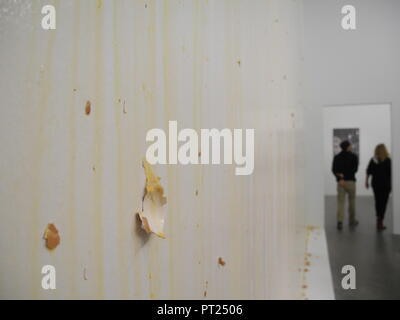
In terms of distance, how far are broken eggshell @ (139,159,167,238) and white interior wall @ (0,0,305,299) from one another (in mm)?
15

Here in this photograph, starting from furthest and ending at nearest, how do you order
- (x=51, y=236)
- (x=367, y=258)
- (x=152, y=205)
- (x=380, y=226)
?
(x=380, y=226) < (x=367, y=258) < (x=152, y=205) < (x=51, y=236)

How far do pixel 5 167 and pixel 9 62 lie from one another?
0.09 metres

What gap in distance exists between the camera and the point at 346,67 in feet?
16.6

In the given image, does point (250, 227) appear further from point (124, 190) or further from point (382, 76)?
point (382, 76)

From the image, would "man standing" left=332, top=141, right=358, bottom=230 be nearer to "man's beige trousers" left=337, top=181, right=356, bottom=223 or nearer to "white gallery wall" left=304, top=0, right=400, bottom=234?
"man's beige trousers" left=337, top=181, right=356, bottom=223

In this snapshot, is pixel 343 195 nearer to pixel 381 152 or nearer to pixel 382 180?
pixel 382 180

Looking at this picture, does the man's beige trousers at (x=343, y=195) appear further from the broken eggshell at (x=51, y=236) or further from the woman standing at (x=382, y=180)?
the broken eggshell at (x=51, y=236)

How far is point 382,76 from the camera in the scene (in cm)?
489

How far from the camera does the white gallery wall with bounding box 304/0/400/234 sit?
4.85 meters

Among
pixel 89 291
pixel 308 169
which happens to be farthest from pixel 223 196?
pixel 308 169

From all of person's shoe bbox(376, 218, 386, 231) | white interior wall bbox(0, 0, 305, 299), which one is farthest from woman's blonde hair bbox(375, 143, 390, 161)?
white interior wall bbox(0, 0, 305, 299)

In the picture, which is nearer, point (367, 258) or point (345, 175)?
point (367, 258)

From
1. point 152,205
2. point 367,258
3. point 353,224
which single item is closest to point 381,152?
point 353,224

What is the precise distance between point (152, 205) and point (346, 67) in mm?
5304
